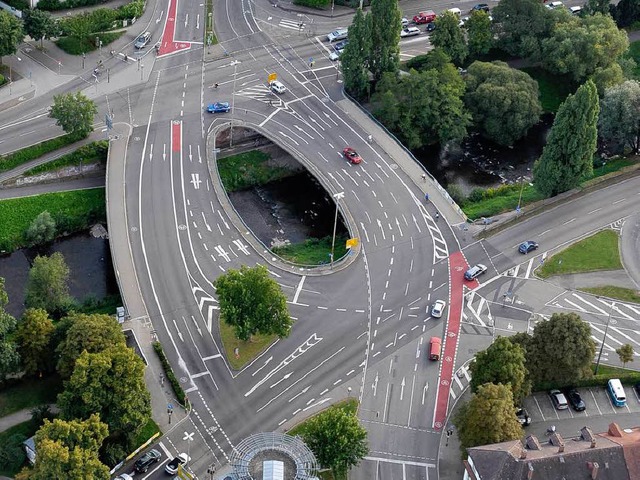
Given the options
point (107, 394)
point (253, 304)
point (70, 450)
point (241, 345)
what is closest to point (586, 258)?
point (253, 304)

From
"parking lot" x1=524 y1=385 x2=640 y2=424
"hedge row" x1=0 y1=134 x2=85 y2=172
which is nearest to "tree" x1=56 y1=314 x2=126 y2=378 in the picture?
"hedge row" x1=0 y1=134 x2=85 y2=172

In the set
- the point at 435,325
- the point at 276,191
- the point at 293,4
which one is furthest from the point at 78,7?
the point at 435,325

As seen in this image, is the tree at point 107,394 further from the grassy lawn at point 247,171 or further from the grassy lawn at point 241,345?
the grassy lawn at point 247,171

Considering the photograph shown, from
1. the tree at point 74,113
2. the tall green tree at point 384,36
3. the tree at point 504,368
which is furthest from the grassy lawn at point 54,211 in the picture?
the tree at point 504,368

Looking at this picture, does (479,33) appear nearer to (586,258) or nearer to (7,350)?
(586,258)

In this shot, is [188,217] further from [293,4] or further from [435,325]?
[293,4]

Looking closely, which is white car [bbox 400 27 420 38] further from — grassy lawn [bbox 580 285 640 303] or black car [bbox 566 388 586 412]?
black car [bbox 566 388 586 412]
